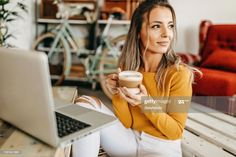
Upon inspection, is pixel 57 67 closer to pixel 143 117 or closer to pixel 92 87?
pixel 92 87

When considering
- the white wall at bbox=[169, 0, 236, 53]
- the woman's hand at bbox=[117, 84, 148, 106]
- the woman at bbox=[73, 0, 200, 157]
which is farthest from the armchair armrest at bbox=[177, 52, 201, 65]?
the woman's hand at bbox=[117, 84, 148, 106]

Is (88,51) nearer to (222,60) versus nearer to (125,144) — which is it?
(222,60)

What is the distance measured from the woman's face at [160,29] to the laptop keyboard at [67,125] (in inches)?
19.3

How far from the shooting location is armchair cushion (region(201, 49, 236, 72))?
2.65 meters

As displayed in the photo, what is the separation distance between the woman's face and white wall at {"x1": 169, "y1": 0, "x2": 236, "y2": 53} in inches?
98.1

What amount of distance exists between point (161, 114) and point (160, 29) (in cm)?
34

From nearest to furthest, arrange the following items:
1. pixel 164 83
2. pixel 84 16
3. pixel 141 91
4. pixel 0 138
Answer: pixel 0 138, pixel 141 91, pixel 164 83, pixel 84 16

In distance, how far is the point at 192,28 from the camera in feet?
11.8

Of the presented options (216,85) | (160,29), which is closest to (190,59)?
(216,85)

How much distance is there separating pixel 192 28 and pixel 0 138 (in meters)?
3.21

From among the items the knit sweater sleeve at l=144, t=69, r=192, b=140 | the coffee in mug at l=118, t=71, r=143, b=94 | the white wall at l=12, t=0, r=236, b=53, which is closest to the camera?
the coffee in mug at l=118, t=71, r=143, b=94

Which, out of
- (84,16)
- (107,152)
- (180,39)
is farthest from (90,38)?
(107,152)

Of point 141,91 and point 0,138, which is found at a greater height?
point 141,91

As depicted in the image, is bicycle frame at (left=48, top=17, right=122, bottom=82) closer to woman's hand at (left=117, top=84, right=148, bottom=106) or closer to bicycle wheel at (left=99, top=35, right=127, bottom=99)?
bicycle wheel at (left=99, top=35, right=127, bottom=99)
